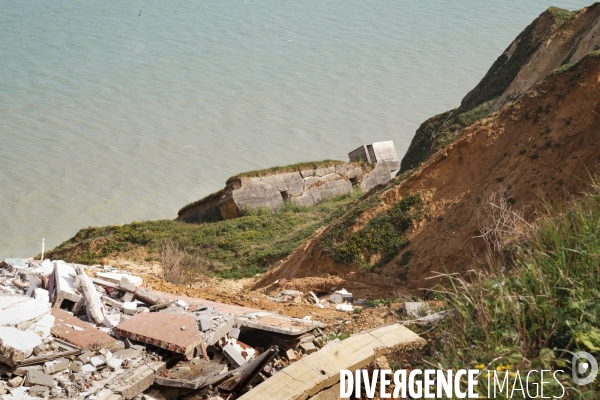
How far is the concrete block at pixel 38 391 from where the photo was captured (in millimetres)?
7470

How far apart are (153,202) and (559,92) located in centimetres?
2636

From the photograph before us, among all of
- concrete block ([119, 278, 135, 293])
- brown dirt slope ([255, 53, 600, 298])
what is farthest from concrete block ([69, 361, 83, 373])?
brown dirt slope ([255, 53, 600, 298])

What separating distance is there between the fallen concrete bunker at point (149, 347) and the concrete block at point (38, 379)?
0.03 feet

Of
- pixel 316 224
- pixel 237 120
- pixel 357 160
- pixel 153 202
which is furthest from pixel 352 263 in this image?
pixel 237 120

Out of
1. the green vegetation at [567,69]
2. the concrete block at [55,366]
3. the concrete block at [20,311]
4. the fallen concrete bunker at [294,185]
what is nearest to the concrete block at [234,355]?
the concrete block at [55,366]

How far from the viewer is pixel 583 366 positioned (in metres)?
5.25

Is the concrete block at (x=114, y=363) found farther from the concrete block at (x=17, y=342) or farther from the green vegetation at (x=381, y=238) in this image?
the green vegetation at (x=381, y=238)

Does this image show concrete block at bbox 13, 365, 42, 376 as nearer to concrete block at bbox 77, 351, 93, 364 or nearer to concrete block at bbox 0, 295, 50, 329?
concrete block at bbox 77, 351, 93, 364

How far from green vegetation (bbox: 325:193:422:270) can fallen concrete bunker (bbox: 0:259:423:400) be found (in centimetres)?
517

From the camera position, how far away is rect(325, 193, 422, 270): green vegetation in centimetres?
1523

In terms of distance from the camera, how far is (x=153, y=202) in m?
37.6

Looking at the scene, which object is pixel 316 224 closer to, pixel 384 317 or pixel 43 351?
pixel 384 317

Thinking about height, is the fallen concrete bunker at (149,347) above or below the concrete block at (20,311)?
below

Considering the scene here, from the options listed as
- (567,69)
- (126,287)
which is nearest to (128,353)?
(126,287)
